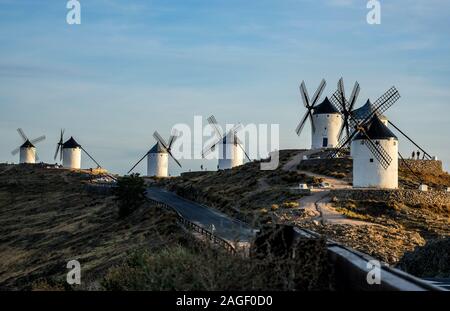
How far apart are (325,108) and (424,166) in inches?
559

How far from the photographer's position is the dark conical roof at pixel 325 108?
76062 mm

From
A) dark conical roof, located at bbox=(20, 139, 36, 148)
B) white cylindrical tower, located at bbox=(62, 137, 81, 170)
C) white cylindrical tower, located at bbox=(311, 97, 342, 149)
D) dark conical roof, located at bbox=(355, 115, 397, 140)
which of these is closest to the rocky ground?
white cylindrical tower, located at bbox=(311, 97, 342, 149)

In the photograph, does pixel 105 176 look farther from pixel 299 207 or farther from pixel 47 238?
pixel 299 207

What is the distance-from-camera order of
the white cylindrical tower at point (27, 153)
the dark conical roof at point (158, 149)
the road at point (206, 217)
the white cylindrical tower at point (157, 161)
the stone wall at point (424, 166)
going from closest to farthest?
the road at point (206, 217) → the stone wall at point (424, 166) → the dark conical roof at point (158, 149) → the white cylindrical tower at point (157, 161) → the white cylindrical tower at point (27, 153)

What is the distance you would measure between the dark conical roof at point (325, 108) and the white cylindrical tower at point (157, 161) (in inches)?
1391

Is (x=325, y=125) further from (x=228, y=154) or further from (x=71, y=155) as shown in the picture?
(x=71, y=155)

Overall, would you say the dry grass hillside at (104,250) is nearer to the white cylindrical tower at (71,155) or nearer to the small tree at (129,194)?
the small tree at (129,194)

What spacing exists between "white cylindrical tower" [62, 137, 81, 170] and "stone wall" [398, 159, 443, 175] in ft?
217

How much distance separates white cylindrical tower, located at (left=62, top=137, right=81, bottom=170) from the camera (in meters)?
115

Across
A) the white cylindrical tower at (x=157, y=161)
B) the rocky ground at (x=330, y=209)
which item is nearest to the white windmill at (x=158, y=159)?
the white cylindrical tower at (x=157, y=161)

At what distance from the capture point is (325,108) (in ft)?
251

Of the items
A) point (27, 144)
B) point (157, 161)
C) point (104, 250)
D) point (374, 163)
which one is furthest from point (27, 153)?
point (104, 250)

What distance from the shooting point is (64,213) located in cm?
6894
